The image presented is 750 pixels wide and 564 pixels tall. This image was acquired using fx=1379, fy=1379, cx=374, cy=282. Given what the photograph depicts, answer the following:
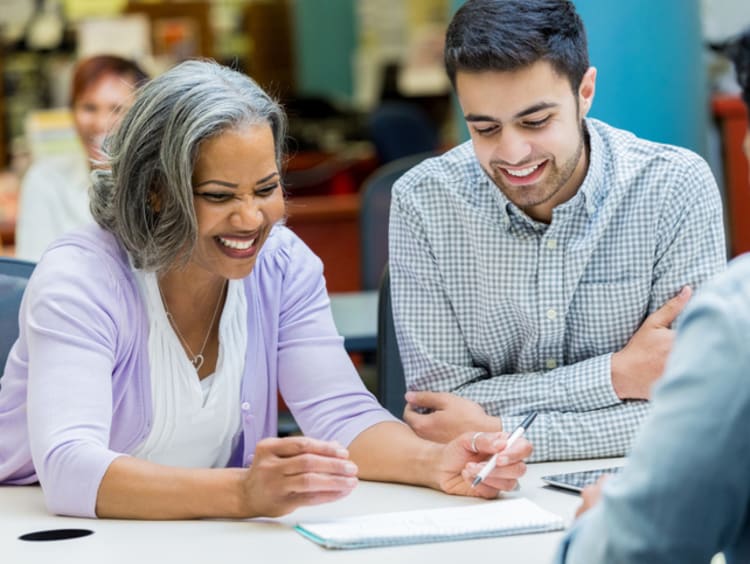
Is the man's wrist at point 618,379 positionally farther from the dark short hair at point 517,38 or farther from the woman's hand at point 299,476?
the woman's hand at point 299,476

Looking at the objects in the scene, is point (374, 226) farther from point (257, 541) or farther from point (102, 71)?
point (257, 541)

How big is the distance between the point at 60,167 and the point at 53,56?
5720 millimetres

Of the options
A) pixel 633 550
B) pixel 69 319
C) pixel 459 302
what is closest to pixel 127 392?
pixel 69 319

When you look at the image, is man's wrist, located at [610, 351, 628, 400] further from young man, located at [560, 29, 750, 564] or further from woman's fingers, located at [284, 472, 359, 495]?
young man, located at [560, 29, 750, 564]

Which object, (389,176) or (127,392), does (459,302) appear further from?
(389,176)

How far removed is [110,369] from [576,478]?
675 mm

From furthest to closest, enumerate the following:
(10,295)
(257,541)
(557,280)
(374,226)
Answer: (374,226) → (10,295) → (557,280) → (257,541)

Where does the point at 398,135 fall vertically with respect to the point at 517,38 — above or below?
below

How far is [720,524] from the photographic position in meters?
1.11

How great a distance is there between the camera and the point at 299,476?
1.72 metres

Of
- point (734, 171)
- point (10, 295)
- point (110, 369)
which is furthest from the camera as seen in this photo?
point (734, 171)

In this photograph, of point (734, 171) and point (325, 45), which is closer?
point (734, 171)

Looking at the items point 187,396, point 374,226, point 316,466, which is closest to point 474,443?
point 316,466

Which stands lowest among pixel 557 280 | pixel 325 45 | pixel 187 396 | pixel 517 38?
pixel 187 396
